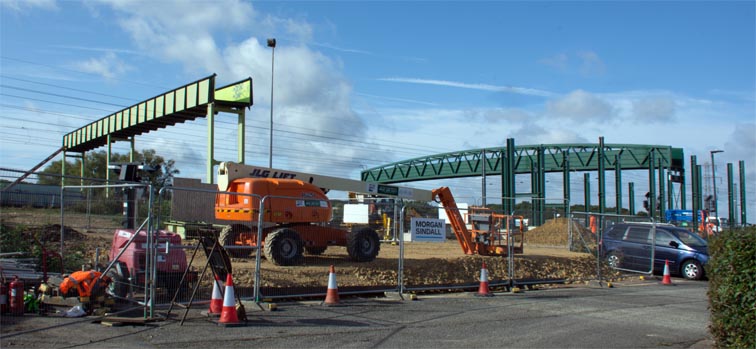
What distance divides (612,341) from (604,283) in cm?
866

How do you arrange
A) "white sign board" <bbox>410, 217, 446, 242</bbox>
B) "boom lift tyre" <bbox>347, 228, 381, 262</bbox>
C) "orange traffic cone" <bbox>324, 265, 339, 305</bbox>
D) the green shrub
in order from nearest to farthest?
1. the green shrub
2. "orange traffic cone" <bbox>324, 265, 339, 305</bbox>
3. "white sign board" <bbox>410, 217, 446, 242</bbox>
4. "boom lift tyre" <bbox>347, 228, 381, 262</bbox>

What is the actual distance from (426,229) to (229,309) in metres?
6.51

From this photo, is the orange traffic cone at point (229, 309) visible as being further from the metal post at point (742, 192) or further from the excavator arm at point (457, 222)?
the metal post at point (742, 192)

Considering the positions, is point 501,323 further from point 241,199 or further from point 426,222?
point 241,199

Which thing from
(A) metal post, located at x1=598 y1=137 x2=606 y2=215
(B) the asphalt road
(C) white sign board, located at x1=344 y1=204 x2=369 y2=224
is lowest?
(B) the asphalt road

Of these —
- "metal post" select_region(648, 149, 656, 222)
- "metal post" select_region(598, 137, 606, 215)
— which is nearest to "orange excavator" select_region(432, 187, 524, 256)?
"metal post" select_region(598, 137, 606, 215)

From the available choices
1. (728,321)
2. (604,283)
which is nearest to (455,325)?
(728,321)

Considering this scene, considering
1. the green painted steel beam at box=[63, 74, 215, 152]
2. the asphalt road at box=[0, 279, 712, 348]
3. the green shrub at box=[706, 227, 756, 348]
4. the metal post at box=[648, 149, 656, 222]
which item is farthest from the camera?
the metal post at box=[648, 149, 656, 222]

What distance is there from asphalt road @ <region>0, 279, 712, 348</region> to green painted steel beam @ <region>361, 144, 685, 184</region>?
30.2 metres

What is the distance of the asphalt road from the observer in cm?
859

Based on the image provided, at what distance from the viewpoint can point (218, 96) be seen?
1053 inches

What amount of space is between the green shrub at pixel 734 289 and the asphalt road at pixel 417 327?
1.40 metres

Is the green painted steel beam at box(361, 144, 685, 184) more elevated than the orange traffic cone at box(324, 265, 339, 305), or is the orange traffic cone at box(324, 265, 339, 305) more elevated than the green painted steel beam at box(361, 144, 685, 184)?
the green painted steel beam at box(361, 144, 685, 184)

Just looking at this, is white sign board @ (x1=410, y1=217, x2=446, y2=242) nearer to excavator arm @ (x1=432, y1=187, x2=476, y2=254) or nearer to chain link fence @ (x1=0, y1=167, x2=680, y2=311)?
chain link fence @ (x1=0, y1=167, x2=680, y2=311)
